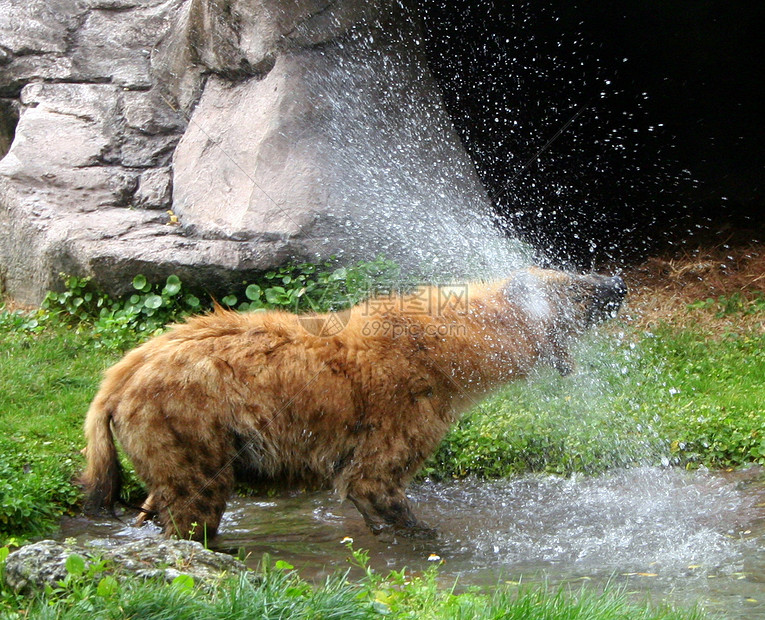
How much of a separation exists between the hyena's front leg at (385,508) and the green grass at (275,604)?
4.88ft

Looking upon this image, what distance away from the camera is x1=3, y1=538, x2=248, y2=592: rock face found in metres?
2.92

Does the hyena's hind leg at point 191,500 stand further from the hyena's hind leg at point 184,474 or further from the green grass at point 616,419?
the green grass at point 616,419

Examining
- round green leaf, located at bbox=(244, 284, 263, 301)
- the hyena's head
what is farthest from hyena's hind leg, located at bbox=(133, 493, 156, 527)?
round green leaf, located at bbox=(244, 284, 263, 301)

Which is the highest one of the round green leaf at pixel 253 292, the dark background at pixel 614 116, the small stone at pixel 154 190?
the dark background at pixel 614 116

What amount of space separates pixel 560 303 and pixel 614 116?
6091mm

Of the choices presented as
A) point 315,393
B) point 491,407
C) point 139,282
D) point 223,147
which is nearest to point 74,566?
point 315,393

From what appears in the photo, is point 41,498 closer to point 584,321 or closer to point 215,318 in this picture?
point 215,318

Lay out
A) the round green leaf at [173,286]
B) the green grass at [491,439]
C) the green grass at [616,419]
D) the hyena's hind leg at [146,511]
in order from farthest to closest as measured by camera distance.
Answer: the round green leaf at [173,286] < the green grass at [616,419] < the hyena's hind leg at [146,511] < the green grass at [491,439]

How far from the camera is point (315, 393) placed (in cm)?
450

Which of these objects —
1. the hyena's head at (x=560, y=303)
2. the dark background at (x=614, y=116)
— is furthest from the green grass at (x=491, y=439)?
the dark background at (x=614, y=116)

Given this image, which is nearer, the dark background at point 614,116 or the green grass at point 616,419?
the green grass at point 616,419

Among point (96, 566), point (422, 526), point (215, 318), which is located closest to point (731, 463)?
point (422, 526)

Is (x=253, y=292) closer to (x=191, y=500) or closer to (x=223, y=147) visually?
(x=223, y=147)

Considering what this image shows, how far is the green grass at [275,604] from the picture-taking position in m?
2.67
